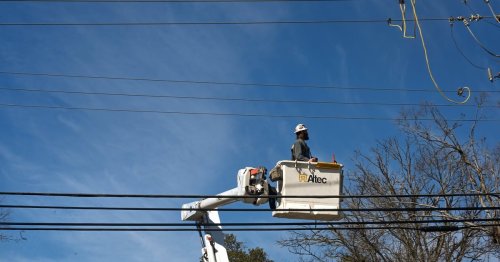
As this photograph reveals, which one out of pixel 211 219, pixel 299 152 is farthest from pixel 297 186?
pixel 211 219

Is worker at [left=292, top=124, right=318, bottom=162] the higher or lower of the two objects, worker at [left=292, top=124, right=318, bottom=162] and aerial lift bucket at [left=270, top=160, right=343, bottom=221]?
the higher

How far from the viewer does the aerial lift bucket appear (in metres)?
11.2

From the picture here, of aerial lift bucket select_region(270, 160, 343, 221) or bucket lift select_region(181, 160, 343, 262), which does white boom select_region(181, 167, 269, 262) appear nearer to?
bucket lift select_region(181, 160, 343, 262)

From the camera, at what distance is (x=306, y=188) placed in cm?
1123

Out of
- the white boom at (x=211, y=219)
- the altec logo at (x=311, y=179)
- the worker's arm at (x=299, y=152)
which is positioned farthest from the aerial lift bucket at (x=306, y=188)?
the white boom at (x=211, y=219)

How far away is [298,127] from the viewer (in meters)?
11.4

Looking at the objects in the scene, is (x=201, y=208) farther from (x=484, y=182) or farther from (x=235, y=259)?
(x=235, y=259)

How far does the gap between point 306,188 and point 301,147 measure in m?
0.66

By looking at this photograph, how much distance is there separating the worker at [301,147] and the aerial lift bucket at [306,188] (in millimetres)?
141

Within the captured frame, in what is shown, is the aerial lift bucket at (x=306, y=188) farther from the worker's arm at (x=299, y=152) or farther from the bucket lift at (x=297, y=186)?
the worker's arm at (x=299, y=152)

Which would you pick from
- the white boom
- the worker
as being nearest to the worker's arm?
the worker

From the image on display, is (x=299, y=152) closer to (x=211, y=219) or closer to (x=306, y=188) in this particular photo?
(x=306, y=188)

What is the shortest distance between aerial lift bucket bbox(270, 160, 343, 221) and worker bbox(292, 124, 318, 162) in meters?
0.14

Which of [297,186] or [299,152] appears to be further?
[299,152]
